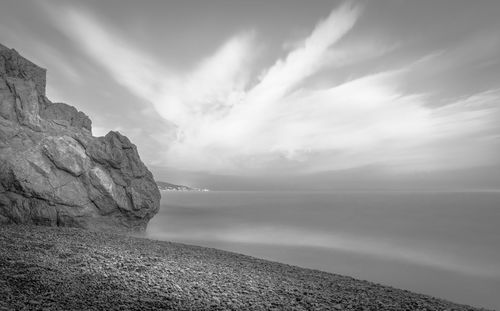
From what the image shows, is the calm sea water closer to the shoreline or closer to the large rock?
the large rock

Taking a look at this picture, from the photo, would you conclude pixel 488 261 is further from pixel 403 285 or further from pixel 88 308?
pixel 88 308

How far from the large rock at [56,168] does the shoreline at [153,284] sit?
939cm

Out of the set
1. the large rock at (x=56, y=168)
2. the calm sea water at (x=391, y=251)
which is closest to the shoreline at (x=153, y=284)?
the large rock at (x=56, y=168)

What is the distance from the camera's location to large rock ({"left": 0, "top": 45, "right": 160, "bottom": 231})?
23781 millimetres

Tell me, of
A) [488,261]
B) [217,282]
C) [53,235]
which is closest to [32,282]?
[217,282]

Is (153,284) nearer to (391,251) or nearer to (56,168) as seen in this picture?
(56,168)

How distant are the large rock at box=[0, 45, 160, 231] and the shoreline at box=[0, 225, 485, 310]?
939 centimetres

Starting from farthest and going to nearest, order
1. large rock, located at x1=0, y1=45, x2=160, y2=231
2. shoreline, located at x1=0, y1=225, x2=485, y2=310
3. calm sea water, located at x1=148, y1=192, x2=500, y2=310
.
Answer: large rock, located at x1=0, y1=45, x2=160, y2=231 → calm sea water, located at x1=148, y1=192, x2=500, y2=310 → shoreline, located at x1=0, y1=225, x2=485, y2=310

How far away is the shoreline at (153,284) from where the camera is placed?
8.49 meters

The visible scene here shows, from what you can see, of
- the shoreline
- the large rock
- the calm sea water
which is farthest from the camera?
the large rock

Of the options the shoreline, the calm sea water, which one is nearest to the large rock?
the calm sea water

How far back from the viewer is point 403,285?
20609 millimetres

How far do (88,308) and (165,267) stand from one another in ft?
18.8

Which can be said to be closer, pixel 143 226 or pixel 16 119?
pixel 16 119
